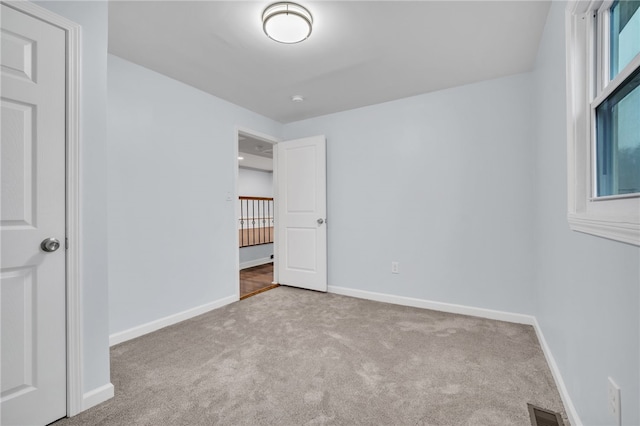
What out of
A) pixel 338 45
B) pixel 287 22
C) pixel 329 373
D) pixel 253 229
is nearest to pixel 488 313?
pixel 329 373

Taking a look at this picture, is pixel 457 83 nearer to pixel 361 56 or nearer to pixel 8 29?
pixel 361 56

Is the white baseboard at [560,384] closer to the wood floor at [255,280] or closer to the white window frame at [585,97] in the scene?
the white window frame at [585,97]

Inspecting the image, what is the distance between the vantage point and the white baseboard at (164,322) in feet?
7.79

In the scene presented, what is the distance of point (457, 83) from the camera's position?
9.70 feet

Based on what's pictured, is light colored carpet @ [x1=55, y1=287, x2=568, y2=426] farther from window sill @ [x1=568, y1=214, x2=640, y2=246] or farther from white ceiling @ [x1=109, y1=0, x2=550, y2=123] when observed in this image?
white ceiling @ [x1=109, y1=0, x2=550, y2=123]

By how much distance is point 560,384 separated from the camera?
1.67 metres

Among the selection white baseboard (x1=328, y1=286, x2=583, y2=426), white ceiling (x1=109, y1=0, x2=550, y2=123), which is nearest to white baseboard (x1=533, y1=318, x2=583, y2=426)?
white baseboard (x1=328, y1=286, x2=583, y2=426)

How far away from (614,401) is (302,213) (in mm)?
3337

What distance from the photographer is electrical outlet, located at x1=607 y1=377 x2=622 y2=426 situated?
37.2 inches

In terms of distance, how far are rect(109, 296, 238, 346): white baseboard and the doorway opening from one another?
386 mm

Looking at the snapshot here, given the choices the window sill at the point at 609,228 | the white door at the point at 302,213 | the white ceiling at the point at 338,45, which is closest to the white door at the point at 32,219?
the white ceiling at the point at 338,45

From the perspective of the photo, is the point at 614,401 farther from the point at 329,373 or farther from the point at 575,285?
the point at 329,373

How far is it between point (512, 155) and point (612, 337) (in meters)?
2.23

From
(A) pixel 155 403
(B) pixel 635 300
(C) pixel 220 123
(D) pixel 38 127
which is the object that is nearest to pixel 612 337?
(B) pixel 635 300
